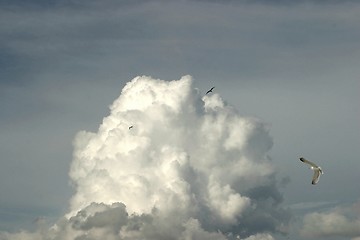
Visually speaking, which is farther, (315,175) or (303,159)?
(315,175)

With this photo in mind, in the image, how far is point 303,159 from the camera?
67000 millimetres

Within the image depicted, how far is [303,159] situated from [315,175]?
1226 cm

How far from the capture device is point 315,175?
76.6 m
